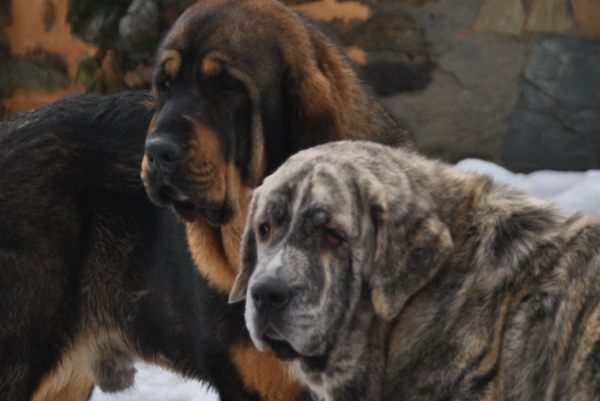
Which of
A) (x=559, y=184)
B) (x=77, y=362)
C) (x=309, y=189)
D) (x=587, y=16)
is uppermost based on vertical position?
(x=309, y=189)

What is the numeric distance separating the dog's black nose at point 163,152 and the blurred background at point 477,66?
412 centimetres

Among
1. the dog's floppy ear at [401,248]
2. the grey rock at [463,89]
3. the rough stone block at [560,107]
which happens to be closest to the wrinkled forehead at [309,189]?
the dog's floppy ear at [401,248]

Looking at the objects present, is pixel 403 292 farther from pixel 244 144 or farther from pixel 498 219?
pixel 244 144

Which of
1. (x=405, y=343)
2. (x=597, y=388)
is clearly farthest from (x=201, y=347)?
(x=597, y=388)

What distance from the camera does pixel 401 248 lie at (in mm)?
3428

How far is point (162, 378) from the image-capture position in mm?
6664

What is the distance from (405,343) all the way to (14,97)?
7359 mm

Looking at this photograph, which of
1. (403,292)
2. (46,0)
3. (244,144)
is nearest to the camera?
(403,292)

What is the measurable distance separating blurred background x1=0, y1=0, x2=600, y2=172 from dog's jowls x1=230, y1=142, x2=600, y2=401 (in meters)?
4.57

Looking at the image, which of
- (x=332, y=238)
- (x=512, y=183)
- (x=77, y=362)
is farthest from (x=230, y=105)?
(x=512, y=183)

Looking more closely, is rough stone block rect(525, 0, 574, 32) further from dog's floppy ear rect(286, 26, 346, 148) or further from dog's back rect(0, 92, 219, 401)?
dog's back rect(0, 92, 219, 401)

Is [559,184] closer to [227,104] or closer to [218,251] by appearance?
[218,251]

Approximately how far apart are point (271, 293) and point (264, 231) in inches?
16.0

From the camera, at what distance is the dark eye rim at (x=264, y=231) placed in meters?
3.68
